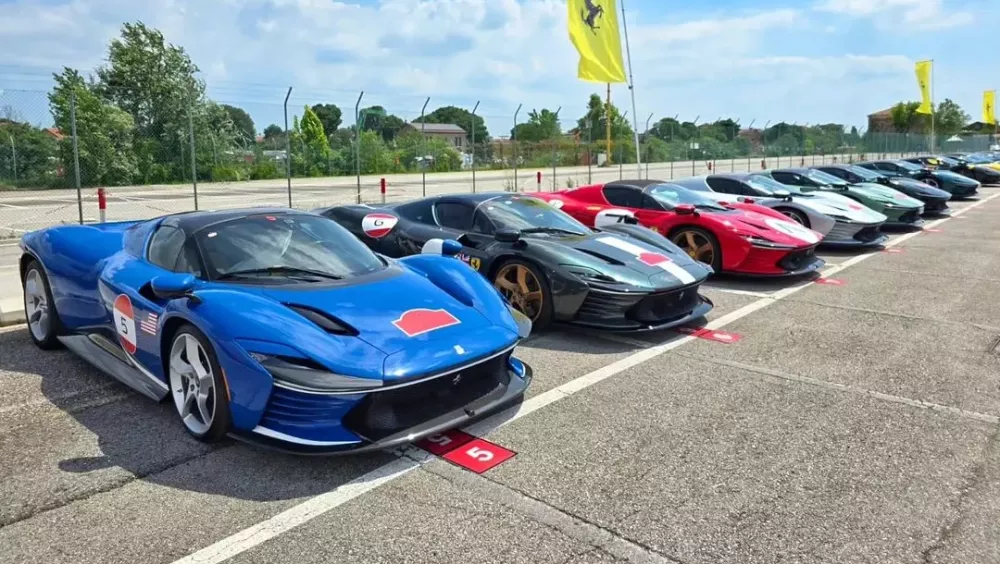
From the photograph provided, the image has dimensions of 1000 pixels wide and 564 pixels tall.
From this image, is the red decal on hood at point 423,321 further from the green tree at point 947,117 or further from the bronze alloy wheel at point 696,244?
the green tree at point 947,117

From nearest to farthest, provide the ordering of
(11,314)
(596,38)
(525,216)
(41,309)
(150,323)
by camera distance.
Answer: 1. (150,323)
2. (41,309)
3. (11,314)
4. (525,216)
5. (596,38)

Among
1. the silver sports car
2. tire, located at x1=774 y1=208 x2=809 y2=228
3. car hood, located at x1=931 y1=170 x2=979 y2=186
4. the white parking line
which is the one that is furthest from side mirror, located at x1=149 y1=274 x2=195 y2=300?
car hood, located at x1=931 y1=170 x2=979 y2=186

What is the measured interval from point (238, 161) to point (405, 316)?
→ 18758 mm

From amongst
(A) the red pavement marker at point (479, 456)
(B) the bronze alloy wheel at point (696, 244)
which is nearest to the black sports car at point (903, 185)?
(B) the bronze alloy wheel at point (696, 244)

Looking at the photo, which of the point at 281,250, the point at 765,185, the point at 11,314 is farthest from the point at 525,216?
the point at 765,185

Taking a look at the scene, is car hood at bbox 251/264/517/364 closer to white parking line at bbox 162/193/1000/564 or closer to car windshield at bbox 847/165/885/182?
white parking line at bbox 162/193/1000/564

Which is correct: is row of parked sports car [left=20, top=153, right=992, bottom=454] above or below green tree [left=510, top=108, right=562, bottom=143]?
below

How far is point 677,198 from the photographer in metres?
8.77

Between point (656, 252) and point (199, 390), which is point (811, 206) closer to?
point (656, 252)

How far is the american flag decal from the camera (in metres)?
3.92

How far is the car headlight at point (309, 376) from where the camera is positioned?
315 cm

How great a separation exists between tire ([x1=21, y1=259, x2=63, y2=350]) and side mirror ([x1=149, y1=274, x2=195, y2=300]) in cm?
207

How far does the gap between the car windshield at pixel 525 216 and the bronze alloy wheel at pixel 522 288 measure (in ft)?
1.69

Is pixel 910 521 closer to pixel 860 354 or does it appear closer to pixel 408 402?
pixel 408 402
